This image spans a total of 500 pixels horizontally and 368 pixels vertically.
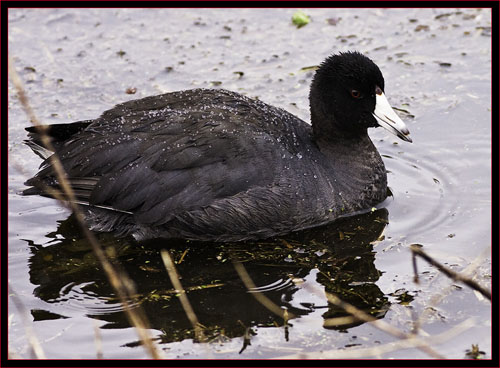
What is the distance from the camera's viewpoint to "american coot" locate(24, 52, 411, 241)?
6.32m

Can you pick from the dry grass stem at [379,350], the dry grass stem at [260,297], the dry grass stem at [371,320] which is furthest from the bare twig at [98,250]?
the dry grass stem at [371,320]

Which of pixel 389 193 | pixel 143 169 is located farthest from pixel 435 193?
pixel 143 169

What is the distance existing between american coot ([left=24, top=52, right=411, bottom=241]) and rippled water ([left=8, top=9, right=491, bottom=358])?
0.20 m

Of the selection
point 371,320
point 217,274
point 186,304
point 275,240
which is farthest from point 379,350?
point 275,240

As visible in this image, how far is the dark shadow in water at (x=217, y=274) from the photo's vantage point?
18.1 feet

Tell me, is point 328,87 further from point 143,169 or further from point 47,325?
point 47,325

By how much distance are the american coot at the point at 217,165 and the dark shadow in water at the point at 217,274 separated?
152 millimetres

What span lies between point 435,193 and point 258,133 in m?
1.65

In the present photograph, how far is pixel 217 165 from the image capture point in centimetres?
630

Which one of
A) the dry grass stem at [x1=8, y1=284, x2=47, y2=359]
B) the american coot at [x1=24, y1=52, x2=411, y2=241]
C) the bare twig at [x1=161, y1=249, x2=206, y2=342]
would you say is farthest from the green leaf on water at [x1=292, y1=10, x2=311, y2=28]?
the dry grass stem at [x1=8, y1=284, x2=47, y2=359]

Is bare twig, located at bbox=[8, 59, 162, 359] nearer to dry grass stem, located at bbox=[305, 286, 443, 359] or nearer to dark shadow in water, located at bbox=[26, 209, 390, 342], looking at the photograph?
dark shadow in water, located at bbox=[26, 209, 390, 342]

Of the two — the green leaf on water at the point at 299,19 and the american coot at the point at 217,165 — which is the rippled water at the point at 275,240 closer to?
the green leaf on water at the point at 299,19

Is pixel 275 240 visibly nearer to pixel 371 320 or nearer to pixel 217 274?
pixel 217 274

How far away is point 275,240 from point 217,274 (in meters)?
0.65
